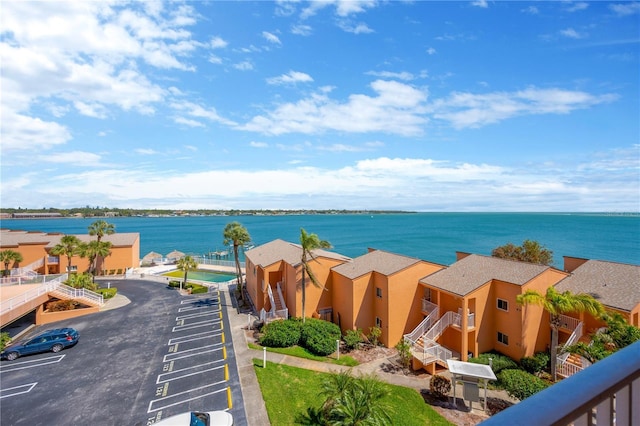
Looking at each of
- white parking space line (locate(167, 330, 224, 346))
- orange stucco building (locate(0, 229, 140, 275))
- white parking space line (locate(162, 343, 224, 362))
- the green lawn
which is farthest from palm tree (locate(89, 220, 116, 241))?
the green lawn

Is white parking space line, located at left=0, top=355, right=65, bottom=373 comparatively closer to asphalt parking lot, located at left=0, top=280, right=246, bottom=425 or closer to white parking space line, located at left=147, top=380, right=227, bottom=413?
asphalt parking lot, located at left=0, top=280, right=246, bottom=425

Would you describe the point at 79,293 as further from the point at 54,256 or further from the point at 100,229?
the point at 54,256

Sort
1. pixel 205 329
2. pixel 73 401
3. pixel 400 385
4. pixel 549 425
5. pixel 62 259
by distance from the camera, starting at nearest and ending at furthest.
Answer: pixel 549 425 → pixel 73 401 → pixel 400 385 → pixel 205 329 → pixel 62 259

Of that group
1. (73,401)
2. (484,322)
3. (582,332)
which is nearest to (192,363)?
(73,401)

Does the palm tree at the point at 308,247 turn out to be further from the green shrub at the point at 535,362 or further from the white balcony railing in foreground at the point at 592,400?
the white balcony railing in foreground at the point at 592,400

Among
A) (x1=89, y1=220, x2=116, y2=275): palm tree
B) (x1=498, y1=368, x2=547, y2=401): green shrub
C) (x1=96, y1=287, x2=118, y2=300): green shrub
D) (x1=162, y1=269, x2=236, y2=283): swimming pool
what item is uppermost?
(x1=89, y1=220, x2=116, y2=275): palm tree

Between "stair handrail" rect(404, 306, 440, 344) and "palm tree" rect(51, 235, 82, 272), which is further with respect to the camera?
"palm tree" rect(51, 235, 82, 272)

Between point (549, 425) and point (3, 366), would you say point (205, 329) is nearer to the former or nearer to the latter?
point (3, 366)
